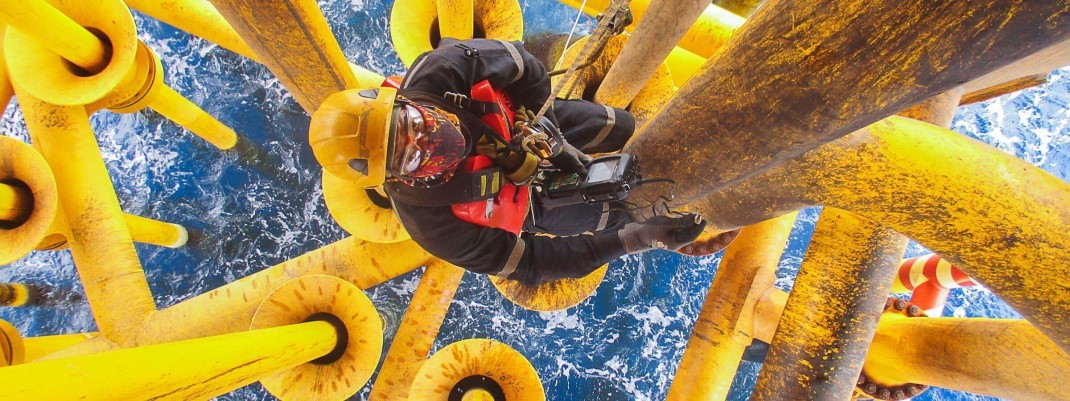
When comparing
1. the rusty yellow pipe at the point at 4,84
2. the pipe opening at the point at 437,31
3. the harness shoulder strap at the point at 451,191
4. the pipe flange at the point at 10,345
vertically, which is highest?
the pipe opening at the point at 437,31

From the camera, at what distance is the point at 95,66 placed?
4430mm

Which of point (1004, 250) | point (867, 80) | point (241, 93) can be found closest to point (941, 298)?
point (1004, 250)

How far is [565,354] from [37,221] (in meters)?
6.01

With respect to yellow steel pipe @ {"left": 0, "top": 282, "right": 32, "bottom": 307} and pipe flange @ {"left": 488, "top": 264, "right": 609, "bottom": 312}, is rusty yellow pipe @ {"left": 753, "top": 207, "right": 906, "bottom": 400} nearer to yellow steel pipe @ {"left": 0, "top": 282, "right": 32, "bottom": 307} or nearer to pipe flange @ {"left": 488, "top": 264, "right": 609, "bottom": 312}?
pipe flange @ {"left": 488, "top": 264, "right": 609, "bottom": 312}

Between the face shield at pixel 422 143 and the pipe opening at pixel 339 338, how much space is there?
2.09m

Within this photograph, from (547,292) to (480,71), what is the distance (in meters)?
2.90

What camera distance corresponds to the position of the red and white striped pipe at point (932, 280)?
620 centimetres

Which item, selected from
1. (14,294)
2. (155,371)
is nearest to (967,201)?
(155,371)

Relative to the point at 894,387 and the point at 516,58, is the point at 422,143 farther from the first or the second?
the point at 894,387

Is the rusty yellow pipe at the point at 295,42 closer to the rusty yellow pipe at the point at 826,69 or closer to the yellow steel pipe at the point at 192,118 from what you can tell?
the rusty yellow pipe at the point at 826,69

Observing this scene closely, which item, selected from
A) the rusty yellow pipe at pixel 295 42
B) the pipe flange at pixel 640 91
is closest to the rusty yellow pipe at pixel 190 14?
the rusty yellow pipe at pixel 295 42

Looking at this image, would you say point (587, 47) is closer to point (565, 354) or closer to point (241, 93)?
point (565, 354)

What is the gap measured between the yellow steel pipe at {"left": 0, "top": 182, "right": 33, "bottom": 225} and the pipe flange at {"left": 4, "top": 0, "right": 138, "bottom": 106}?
2.37 feet

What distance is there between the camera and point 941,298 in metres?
6.49
